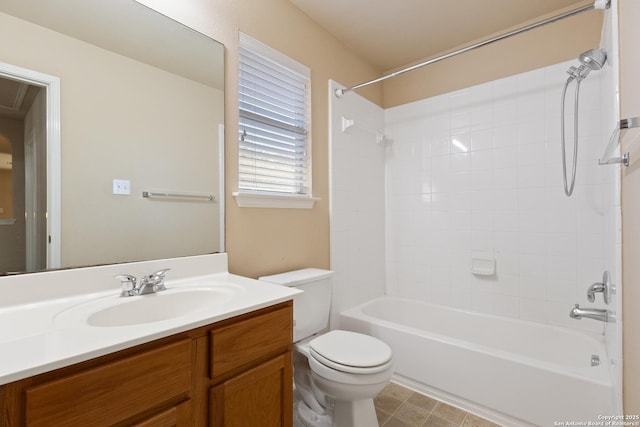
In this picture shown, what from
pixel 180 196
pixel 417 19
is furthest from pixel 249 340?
pixel 417 19

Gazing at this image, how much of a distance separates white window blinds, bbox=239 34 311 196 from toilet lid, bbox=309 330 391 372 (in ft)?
2.98

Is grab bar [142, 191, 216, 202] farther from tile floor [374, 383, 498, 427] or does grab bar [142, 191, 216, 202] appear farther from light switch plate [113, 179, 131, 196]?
tile floor [374, 383, 498, 427]

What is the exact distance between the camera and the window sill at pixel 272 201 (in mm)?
1610

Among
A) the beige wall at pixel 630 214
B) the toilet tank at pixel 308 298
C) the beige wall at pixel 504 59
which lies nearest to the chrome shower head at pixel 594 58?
the beige wall at pixel 630 214

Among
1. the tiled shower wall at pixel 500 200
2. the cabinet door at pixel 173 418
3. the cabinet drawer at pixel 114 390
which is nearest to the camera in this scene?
the cabinet drawer at pixel 114 390

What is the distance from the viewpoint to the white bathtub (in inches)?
57.0

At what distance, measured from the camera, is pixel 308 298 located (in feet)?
5.64

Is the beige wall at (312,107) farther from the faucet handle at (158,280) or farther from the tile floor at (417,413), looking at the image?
the tile floor at (417,413)

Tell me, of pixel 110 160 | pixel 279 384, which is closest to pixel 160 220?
pixel 110 160

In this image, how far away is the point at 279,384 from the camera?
1.08 m

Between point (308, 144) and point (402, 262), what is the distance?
1397 millimetres

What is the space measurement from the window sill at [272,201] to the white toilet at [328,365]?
0.41 meters

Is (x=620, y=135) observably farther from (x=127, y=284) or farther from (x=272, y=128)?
(x=127, y=284)

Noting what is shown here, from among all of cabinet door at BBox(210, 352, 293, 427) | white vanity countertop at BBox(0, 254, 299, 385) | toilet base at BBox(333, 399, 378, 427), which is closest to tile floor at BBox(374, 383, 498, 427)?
toilet base at BBox(333, 399, 378, 427)
